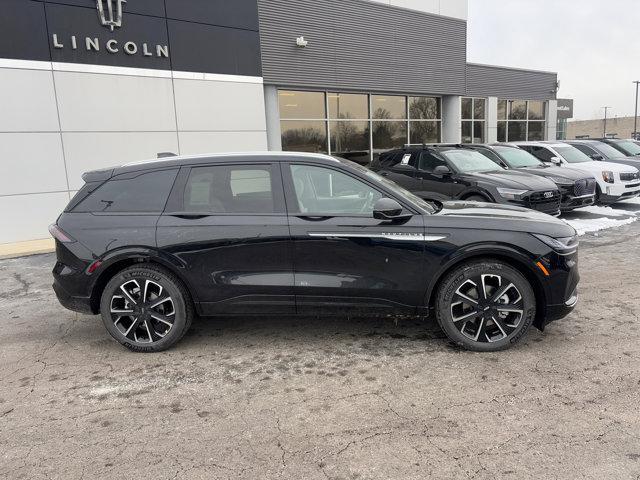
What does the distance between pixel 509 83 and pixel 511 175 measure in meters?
14.2

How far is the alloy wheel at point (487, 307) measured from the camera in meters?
4.04

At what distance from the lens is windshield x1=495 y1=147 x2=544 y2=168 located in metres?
11.1

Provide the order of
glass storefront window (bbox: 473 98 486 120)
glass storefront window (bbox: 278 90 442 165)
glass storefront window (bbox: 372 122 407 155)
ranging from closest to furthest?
glass storefront window (bbox: 278 90 442 165), glass storefront window (bbox: 372 122 407 155), glass storefront window (bbox: 473 98 486 120)

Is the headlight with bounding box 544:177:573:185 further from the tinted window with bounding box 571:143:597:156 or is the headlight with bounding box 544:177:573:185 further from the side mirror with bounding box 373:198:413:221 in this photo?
the side mirror with bounding box 373:198:413:221

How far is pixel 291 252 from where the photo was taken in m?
4.17

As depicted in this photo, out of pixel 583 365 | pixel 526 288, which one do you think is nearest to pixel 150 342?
pixel 526 288

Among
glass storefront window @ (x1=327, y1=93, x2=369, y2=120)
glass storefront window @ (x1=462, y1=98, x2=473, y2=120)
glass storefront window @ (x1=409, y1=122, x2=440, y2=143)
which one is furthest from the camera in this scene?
glass storefront window @ (x1=462, y1=98, x2=473, y2=120)

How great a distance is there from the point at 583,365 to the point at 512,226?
1.22m

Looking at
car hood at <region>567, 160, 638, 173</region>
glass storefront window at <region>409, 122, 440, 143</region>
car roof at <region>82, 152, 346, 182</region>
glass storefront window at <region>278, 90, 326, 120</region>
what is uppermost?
glass storefront window at <region>278, 90, 326, 120</region>

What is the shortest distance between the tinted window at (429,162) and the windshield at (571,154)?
5181mm

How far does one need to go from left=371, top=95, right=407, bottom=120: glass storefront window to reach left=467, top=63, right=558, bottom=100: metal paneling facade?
11.7 feet

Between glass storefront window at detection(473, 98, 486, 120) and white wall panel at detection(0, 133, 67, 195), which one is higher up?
glass storefront window at detection(473, 98, 486, 120)

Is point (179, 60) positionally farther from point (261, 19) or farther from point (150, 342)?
point (150, 342)

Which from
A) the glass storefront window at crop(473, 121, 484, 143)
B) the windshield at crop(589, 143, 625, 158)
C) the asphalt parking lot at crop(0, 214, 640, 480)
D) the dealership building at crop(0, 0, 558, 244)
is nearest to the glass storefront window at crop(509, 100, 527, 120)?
the glass storefront window at crop(473, 121, 484, 143)
